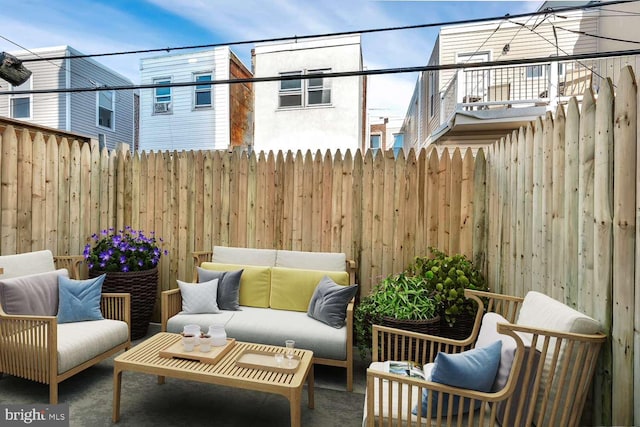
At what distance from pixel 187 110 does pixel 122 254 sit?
237 inches

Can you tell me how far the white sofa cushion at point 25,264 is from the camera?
2990 millimetres

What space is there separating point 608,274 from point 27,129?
5108mm

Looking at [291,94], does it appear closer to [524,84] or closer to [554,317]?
[524,84]

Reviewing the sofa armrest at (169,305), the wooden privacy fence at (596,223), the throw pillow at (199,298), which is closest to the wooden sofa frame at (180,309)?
the sofa armrest at (169,305)

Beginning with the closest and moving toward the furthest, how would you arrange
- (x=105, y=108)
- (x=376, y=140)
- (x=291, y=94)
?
(x=291, y=94), (x=105, y=108), (x=376, y=140)

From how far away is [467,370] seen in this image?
63.9 inches

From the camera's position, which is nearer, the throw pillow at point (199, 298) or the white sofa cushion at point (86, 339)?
the white sofa cushion at point (86, 339)

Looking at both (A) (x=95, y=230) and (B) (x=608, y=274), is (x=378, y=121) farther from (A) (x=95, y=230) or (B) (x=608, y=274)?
(B) (x=608, y=274)

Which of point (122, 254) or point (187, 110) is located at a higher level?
point (187, 110)

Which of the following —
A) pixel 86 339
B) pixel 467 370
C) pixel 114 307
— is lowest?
pixel 86 339

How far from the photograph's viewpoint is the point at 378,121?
15.5 metres

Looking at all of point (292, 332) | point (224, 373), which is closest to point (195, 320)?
point (292, 332)

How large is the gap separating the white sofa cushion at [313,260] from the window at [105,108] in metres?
8.22

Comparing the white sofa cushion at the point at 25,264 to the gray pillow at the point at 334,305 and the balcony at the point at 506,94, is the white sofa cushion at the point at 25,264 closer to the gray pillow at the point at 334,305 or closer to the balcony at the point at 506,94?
the gray pillow at the point at 334,305
